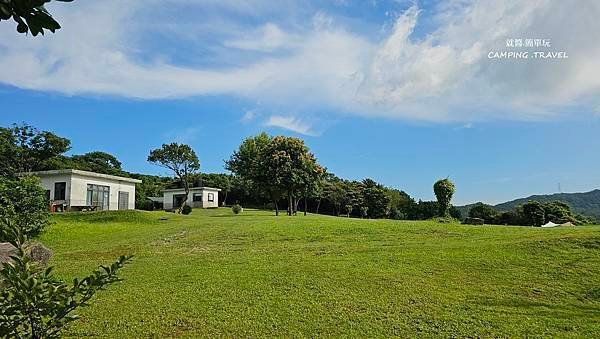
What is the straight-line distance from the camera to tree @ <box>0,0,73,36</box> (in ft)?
5.06

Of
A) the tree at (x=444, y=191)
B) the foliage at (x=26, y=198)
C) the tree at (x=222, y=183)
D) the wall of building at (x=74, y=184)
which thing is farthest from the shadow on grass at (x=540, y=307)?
the tree at (x=222, y=183)

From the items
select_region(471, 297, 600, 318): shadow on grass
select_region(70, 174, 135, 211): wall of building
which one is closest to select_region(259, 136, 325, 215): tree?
select_region(70, 174, 135, 211): wall of building

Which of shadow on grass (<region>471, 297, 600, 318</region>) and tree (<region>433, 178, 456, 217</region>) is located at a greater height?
tree (<region>433, 178, 456, 217</region>)

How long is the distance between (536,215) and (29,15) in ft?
131

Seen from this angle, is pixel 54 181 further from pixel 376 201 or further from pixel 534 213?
pixel 534 213

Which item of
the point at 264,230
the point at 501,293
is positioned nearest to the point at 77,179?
the point at 264,230

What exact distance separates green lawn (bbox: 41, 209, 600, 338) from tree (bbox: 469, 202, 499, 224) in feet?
83.4

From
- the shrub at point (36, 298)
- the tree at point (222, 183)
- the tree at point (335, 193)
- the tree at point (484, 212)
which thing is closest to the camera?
the shrub at point (36, 298)

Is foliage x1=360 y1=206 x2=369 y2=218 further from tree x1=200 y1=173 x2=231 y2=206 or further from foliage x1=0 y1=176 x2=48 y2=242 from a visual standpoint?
foliage x1=0 y1=176 x2=48 y2=242

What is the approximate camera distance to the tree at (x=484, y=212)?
40.2 meters

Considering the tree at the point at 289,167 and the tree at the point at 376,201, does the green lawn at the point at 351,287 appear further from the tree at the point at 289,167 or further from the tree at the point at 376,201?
the tree at the point at 376,201

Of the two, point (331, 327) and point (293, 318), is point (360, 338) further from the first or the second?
point (293, 318)

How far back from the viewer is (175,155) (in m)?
46.2

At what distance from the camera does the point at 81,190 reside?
1314 inches
